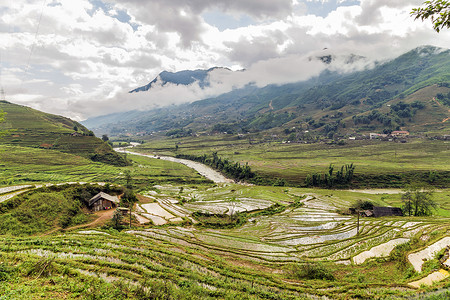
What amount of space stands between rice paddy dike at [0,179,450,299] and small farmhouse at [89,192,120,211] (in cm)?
666

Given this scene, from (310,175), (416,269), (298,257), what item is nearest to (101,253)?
(298,257)

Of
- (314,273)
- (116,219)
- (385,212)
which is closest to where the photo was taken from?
(314,273)

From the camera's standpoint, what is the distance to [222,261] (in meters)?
25.4

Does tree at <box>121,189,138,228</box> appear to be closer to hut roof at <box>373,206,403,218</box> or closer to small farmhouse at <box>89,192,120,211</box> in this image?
small farmhouse at <box>89,192,120,211</box>

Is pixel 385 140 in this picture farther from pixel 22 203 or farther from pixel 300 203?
pixel 22 203

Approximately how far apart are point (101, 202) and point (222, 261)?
111ft

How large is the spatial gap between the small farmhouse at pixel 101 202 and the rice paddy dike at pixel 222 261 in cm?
666

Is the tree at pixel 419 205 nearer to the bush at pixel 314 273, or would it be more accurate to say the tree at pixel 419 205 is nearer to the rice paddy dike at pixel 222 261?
the rice paddy dike at pixel 222 261

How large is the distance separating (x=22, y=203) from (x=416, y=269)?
55590 mm

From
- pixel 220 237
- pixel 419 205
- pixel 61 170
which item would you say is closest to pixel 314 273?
pixel 220 237

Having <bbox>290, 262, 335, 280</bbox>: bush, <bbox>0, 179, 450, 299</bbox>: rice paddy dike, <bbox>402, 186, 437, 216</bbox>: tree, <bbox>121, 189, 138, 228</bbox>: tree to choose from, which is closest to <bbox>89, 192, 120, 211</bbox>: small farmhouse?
<bbox>121, 189, 138, 228</bbox>: tree

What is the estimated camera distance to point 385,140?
601ft

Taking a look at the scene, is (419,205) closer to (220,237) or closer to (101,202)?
(220,237)

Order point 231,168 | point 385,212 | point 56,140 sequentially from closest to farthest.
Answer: point 385,212
point 231,168
point 56,140
